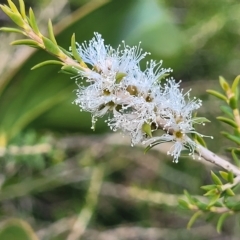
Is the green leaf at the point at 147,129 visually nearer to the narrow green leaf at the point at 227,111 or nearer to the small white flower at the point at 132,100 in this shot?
the small white flower at the point at 132,100

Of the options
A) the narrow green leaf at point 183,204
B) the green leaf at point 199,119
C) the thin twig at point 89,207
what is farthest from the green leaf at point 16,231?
the green leaf at point 199,119

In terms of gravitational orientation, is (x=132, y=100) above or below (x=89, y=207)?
below

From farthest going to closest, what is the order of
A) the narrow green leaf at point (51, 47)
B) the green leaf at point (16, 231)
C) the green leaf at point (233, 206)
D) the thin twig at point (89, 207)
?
the thin twig at point (89, 207), the green leaf at point (16, 231), the green leaf at point (233, 206), the narrow green leaf at point (51, 47)

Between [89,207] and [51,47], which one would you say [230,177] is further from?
[89,207]

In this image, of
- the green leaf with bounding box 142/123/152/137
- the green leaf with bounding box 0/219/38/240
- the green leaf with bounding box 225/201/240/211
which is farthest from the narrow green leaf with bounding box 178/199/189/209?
the green leaf with bounding box 0/219/38/240

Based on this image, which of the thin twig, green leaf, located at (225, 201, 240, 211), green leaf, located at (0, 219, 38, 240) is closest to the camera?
green leaf, located at (225, 201, 240, 211)

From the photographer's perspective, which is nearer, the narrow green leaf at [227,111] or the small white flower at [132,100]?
the small white flower at [132,100]

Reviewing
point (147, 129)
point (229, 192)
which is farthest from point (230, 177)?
point (147, 129)

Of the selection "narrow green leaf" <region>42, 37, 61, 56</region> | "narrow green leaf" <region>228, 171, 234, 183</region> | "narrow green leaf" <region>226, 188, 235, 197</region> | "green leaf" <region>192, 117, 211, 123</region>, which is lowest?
"narrow green leaf" <region>226, 188, 235, 197</region>

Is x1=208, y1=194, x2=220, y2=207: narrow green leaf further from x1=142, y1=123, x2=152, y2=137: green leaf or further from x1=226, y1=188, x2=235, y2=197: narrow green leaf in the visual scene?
x1=142, y1=123, x2=152, y2=137: green leaf

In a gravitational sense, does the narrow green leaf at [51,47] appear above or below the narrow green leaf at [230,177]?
above
